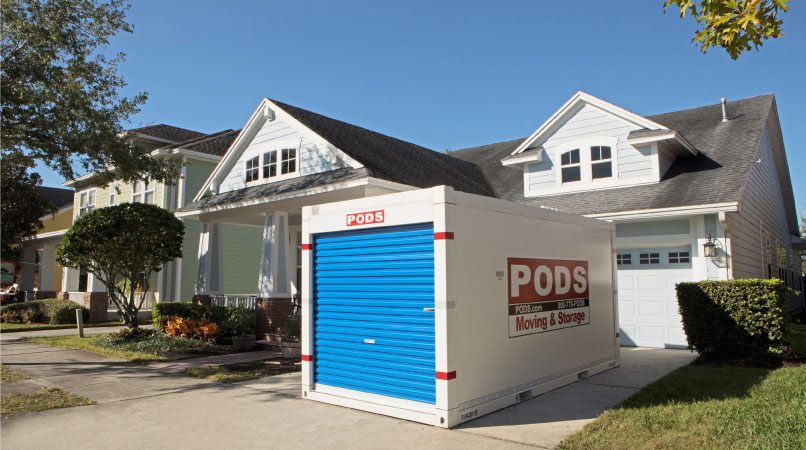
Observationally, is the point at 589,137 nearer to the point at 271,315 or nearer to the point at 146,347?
the point at 271,315

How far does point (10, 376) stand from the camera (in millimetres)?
9539

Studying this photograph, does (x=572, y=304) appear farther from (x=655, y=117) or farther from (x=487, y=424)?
(x=655, y=117)

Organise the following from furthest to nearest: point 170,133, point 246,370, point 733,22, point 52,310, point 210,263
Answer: point 170,133, point 52,310, point 210,263, point 246,370, point 733,22

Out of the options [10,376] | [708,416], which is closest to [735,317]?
[708,416]

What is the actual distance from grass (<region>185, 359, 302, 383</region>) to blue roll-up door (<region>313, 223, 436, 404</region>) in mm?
2314

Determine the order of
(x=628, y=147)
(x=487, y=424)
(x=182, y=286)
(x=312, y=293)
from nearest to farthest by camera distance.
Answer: (x=487, y=424) < (x=312, y=293) < (x=628, y=147) < (x=182, y=286)

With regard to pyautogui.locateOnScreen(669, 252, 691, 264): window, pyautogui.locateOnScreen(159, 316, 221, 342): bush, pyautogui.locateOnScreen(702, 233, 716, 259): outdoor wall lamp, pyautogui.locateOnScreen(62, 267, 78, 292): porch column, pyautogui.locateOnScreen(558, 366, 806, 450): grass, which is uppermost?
pyautogui.locateOnScreen(702, 233, 716, 259): outdoor wall lamp

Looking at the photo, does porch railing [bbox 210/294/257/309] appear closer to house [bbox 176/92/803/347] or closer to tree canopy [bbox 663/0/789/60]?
house [bbox 176/92/803/347]

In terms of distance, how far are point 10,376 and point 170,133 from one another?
1626 cm

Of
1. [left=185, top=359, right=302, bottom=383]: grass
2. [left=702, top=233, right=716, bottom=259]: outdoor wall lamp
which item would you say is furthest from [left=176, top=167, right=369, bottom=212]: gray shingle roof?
[left=702, top=233, right=716, bottom=259]: outdoor wall lamp

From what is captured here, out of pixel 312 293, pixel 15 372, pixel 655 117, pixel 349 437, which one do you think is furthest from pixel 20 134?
pixel 655 117

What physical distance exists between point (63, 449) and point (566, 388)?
21.8ft

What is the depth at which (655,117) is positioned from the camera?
18.2 meters

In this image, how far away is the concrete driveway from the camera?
5688 millimetres
